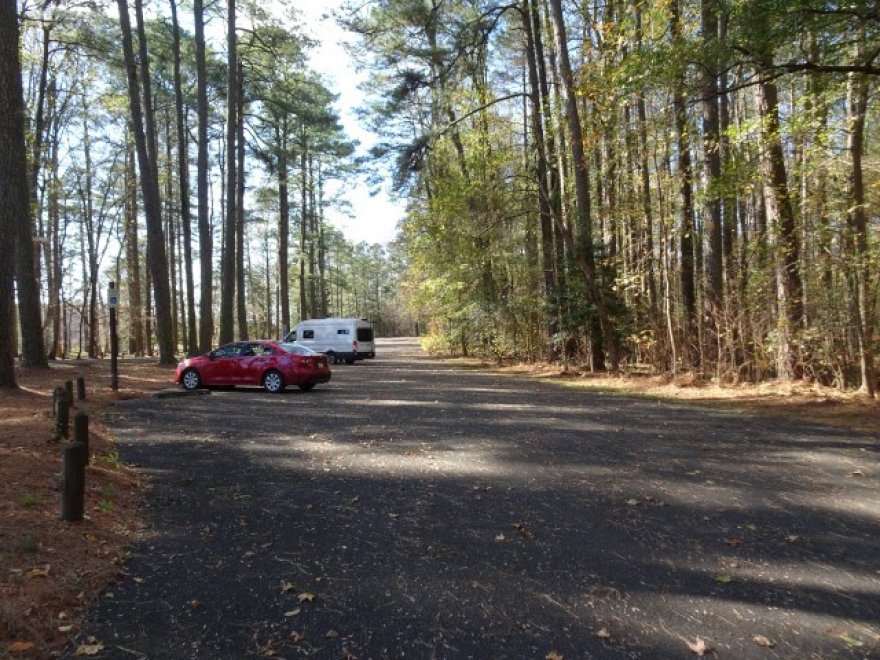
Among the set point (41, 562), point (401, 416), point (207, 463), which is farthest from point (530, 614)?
point (401, 416)

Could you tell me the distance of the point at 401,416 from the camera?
1152 cm

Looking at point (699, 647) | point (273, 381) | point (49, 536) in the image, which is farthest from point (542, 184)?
point (699, 647)

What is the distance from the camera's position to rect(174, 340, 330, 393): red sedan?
16.2 meters

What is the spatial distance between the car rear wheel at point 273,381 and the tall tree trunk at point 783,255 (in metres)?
12.6

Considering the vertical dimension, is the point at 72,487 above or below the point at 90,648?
above

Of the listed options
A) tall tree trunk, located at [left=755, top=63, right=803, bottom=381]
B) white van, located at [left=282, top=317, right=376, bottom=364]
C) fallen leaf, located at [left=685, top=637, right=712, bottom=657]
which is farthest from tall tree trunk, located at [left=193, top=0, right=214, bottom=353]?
fallen leaf, located at [left=685, top=637, right=712, bottom=657]

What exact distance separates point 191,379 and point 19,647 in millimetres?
14285

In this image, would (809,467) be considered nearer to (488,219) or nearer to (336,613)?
(336,613)

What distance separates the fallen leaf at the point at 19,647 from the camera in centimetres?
320

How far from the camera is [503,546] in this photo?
4.78 m

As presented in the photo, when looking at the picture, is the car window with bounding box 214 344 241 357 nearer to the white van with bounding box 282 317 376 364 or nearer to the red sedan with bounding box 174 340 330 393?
the red sedan with bounding box 174 340 330 393

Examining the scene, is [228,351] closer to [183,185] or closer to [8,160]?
[8,160]

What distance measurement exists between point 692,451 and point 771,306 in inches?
276

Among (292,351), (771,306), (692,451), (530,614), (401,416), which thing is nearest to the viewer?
(530,614)
